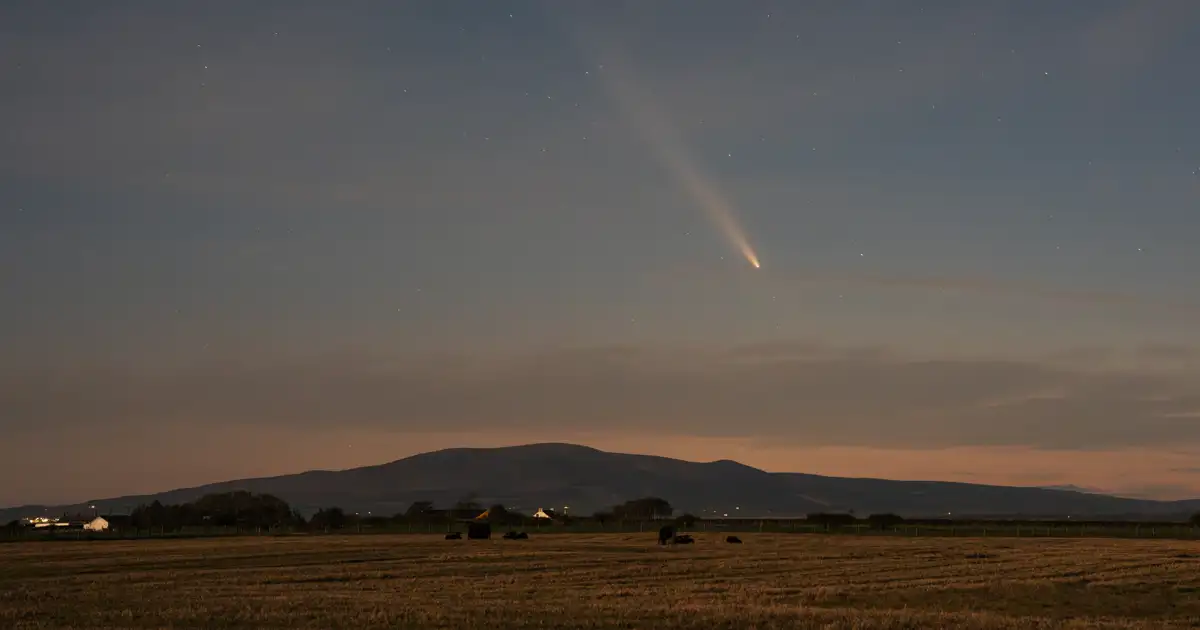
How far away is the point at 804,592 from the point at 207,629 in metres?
20.1

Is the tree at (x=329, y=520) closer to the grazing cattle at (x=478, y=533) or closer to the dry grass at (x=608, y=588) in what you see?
the grazing cattle at (x=478, y=533)

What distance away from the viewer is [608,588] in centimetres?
4528

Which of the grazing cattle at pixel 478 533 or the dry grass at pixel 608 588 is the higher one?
the grazing cattle at pixel 478 533

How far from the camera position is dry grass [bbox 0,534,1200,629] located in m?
34.0

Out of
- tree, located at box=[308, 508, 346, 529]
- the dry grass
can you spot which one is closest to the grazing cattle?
the dry grass

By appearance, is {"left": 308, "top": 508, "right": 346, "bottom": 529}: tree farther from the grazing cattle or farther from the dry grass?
the dry grass

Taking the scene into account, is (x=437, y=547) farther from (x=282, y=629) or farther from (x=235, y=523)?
(x=235, y=523)

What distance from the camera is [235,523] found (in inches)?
6412

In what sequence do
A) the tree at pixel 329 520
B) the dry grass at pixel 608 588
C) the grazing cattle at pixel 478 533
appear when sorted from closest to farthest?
the dry grass at pixel 608 588
the grazing cattle at pixel 478 533
the tree at pixel 329 520

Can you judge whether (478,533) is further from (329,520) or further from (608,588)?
(329,520)

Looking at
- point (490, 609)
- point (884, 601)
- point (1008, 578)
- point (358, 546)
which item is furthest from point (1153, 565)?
point (358, 546)

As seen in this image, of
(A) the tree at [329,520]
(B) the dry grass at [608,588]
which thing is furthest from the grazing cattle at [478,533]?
(A) the tree at [329,520]

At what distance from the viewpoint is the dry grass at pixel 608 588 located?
33969 mm

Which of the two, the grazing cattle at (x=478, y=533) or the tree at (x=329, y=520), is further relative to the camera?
the tree at (x=329, y=520)
